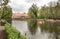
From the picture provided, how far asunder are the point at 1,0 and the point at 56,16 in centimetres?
4569

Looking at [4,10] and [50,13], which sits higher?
[4,10]

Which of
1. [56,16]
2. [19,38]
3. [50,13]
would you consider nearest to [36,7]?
[50,13]

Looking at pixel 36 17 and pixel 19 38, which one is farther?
pixel 36 17

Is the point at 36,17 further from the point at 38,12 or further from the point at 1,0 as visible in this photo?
the point at 1,0

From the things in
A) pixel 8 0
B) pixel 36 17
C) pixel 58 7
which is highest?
pixel 8 0

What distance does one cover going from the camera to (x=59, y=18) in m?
92.9

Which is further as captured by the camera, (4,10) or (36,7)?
(36,7)

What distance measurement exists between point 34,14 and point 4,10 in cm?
5051

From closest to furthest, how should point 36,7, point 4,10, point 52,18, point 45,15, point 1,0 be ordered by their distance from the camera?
point 1,0 < point 4,10 < point 52,18 < point 45,15 < point 36,7

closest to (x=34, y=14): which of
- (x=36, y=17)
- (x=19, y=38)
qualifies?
(x=36, y=17)

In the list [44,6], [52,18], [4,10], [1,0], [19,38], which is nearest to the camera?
[19,38]

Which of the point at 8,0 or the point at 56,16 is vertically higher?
the point at 8,0

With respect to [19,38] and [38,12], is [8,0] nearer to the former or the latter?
[19,38]

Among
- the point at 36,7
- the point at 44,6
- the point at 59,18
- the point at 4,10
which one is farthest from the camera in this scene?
the point at 44,6
